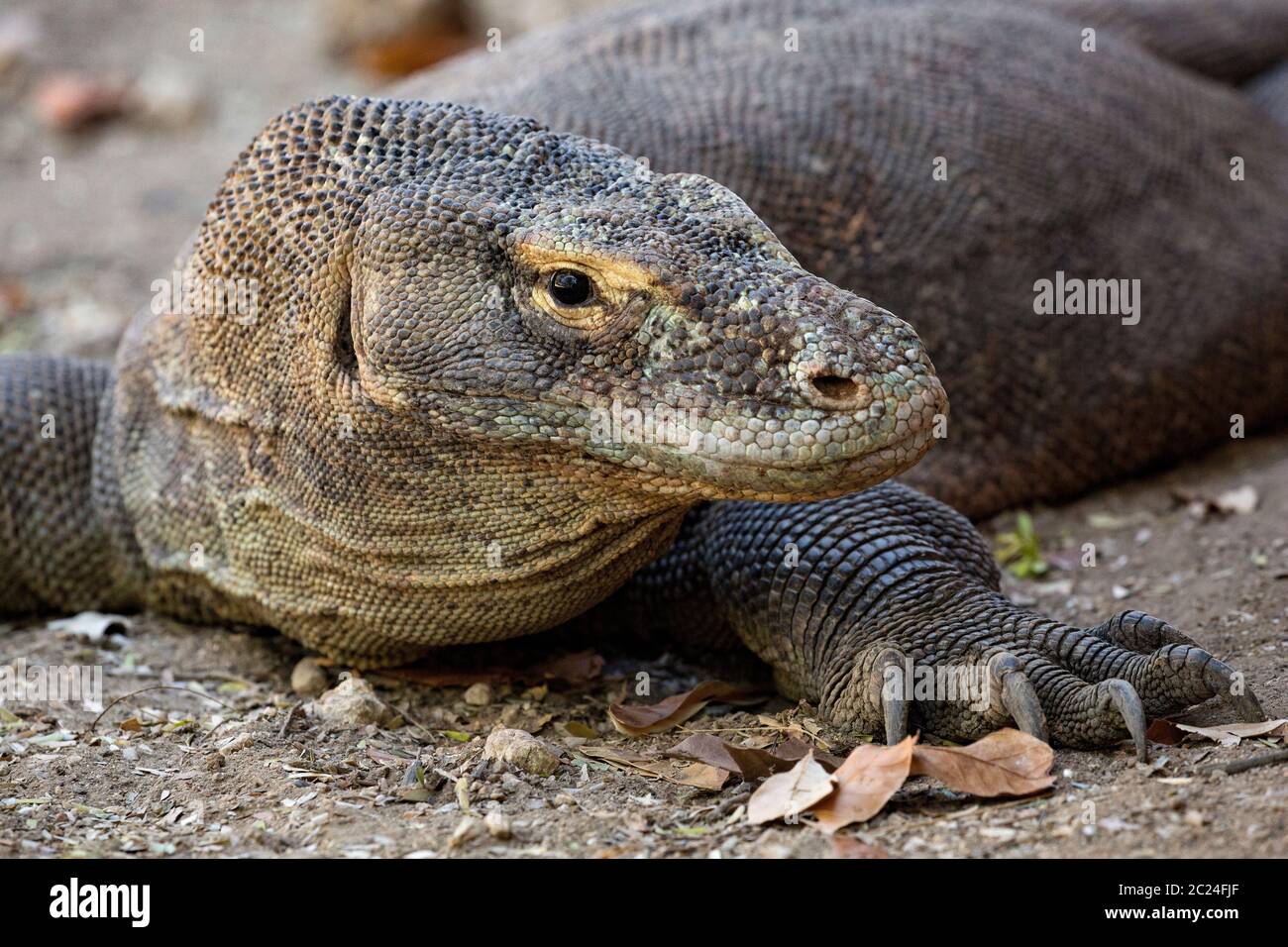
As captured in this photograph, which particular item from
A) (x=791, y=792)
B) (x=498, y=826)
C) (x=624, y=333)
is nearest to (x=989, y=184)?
(x=624, y=333)

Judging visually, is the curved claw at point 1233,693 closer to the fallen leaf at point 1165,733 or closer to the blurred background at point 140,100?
the fallen leaf at point 1165,733

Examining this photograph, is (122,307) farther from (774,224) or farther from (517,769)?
(517,769)

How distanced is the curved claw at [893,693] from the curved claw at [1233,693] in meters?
0.67

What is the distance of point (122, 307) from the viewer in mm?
7887

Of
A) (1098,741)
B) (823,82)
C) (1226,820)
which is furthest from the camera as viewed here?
(823,82)

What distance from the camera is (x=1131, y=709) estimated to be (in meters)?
3.23

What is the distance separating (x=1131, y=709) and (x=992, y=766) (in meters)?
0.33

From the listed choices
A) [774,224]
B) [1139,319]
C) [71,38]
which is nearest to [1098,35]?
[1139,319]

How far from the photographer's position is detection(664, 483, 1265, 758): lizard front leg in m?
3.35

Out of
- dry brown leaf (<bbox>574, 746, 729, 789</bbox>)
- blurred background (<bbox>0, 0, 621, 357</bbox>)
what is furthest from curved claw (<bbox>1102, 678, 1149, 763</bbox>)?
blurred background (<bbox>0, 0, 621, 357</bbox>)

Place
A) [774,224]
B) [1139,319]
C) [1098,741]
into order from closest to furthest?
[1098,741]
[774,224]
[1139,319]

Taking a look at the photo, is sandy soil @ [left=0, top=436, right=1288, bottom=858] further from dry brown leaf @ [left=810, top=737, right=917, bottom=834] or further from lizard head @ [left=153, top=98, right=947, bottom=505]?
lizard head @ [left=153, top=98, right=947, bottom=505]

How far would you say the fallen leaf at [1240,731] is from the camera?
3.24 meters

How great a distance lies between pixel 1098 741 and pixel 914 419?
916 millimetres
